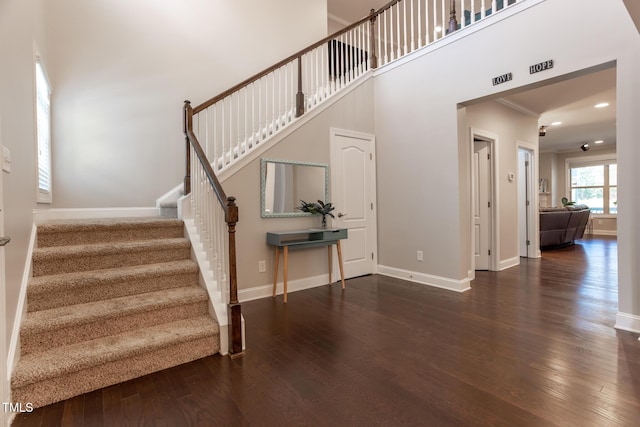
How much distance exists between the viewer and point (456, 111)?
3.79m

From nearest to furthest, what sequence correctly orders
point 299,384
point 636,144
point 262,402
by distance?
point 262,402, point 299,384, point 636,144

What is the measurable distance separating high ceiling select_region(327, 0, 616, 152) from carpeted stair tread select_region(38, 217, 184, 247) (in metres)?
4.89

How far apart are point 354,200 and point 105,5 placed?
13.2 ft

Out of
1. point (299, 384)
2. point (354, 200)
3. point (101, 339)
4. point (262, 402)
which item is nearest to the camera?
point (262, 402)

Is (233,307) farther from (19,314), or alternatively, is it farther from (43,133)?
(43,133)

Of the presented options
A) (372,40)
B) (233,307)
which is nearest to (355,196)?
(372,40)

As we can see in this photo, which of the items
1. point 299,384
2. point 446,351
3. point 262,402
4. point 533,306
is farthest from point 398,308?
point 262,402

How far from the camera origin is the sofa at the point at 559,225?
21.9 feet

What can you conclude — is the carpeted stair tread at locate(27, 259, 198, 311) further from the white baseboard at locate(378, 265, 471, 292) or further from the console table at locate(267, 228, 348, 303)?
the white baseboard at locate(378, 265, 471, 292)

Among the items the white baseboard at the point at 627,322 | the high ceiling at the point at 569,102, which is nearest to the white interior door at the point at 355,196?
the high ceiling at the point at 569,102

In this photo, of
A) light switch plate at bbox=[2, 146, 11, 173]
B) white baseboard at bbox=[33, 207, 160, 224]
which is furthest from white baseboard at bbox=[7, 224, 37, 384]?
white baseboard at bbox=[33, 207, 160, 224]

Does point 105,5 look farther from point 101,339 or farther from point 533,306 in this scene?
point 533,306

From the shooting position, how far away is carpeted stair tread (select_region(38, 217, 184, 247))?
2455 mm

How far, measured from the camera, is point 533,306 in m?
3.23
